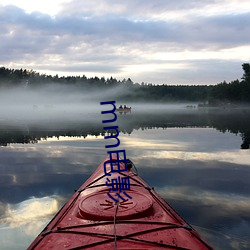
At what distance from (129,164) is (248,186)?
4.40 meters

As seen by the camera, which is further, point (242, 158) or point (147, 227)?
point (242, 158)

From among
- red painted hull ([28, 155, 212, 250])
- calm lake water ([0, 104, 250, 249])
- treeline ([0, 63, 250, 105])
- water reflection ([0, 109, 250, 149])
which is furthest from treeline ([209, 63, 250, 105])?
red painted hull ([28, 155, 212, 250])

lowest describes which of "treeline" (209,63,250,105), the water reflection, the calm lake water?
the calm lake water

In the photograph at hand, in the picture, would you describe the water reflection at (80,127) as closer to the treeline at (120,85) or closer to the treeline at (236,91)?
the treeline at (236,91)

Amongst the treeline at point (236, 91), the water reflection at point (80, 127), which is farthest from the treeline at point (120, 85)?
the water reflection at point (80, 127)

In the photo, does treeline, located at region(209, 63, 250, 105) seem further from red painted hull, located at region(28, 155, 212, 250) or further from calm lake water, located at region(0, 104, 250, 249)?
red painted hull, located at region(28, 155, 212, 250)

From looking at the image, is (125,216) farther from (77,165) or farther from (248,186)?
(77,165)

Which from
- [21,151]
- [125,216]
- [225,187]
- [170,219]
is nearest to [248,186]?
[225,187]

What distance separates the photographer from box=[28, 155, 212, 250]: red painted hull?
439 centimetres

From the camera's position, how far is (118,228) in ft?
15.7

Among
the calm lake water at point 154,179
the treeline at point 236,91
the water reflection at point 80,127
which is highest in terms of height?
the treeline at point 236,91

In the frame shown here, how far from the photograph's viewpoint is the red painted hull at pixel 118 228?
439cm

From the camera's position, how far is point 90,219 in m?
5.27

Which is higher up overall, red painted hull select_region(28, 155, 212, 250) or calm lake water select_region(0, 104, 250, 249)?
red painted hull select_region(28, 155, 212, 250)
